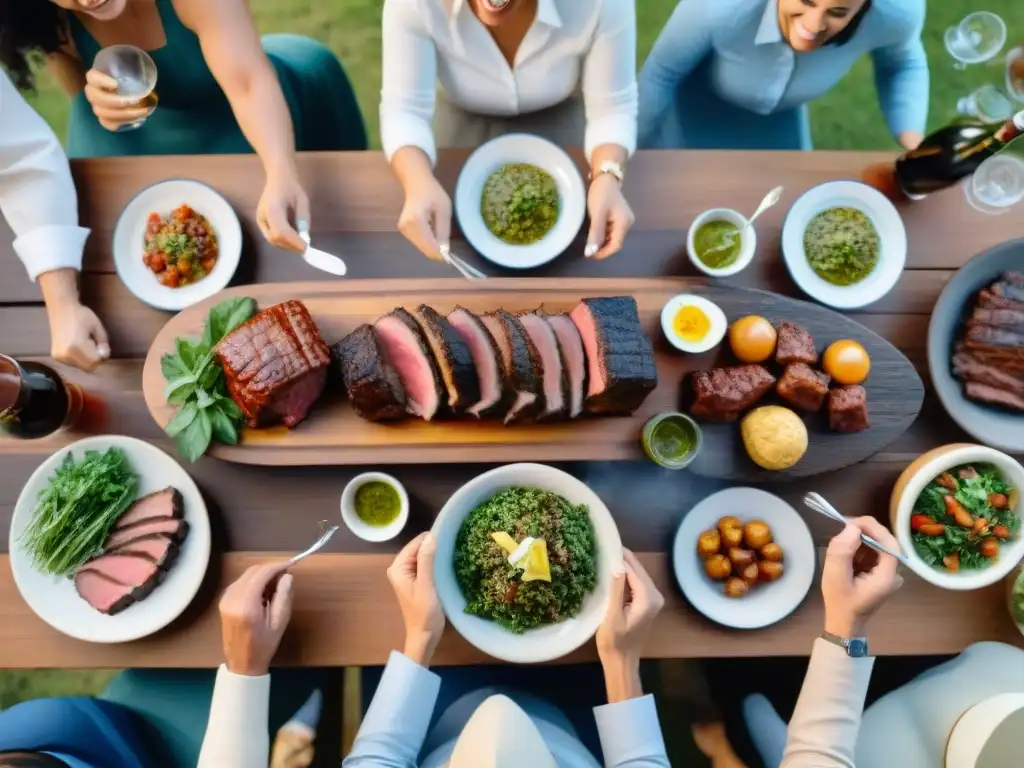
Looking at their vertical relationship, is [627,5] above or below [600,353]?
above

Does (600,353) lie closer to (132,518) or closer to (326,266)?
(326,266)

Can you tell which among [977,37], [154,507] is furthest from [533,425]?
[977,37]

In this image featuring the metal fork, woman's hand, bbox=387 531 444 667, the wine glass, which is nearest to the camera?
woman's hand, bbox=387 531 444 667

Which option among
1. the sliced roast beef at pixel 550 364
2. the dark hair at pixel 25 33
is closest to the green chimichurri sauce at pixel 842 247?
the sliced roast beef at pixel 550 364

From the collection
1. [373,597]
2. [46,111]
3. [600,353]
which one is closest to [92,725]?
[373,597]

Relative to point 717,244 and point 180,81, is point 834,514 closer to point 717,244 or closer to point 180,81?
point 717,244

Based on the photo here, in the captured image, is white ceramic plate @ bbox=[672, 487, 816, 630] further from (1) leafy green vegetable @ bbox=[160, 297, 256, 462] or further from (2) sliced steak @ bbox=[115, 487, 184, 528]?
(2) sliced steak @ bbox=[115, 487, 184, 528]

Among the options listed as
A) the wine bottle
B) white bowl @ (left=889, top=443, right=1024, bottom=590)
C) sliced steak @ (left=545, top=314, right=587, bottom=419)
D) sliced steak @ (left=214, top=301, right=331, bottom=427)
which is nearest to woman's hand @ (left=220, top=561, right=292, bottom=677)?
sliced steak @ (left=214, top=301, right=331, bottom=427)
